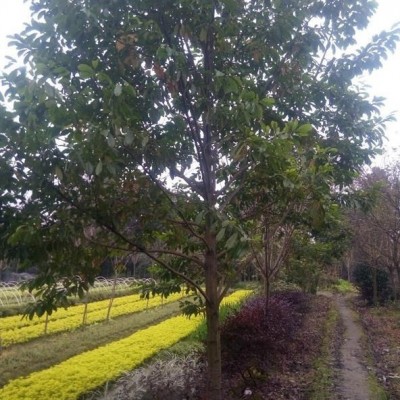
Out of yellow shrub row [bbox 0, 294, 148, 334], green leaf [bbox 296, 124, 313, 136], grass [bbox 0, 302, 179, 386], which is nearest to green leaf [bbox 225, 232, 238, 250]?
green leaf [bbox 296, 124, 313, 136]

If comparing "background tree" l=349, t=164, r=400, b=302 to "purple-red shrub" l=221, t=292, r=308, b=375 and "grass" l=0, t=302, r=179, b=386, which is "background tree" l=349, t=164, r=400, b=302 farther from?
"grass" l=0, t=302, r=179, b=386

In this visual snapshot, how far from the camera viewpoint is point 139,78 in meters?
4.28

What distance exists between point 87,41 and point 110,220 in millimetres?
1634

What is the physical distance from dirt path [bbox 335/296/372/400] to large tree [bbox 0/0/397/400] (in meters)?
3.32

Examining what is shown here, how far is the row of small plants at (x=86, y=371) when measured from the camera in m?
6.63

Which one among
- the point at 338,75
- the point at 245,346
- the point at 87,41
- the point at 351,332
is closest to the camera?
the point at 87,41

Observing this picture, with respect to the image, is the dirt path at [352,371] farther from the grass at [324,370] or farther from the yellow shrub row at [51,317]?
the yellow shrub row at [51,317]

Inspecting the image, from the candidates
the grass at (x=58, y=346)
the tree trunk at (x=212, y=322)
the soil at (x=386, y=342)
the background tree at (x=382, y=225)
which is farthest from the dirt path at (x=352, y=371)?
the grass at (x=58, y=346)

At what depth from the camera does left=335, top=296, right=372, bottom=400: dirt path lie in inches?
278

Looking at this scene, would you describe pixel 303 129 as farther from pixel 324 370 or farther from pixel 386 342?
pixel 386 342

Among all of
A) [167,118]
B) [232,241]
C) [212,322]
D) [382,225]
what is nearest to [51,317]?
[382,225]

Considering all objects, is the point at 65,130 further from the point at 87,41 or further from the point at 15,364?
the point at 15,364

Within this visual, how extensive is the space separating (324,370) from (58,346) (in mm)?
6190

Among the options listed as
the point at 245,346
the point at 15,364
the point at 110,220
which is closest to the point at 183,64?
the point at 110,220
